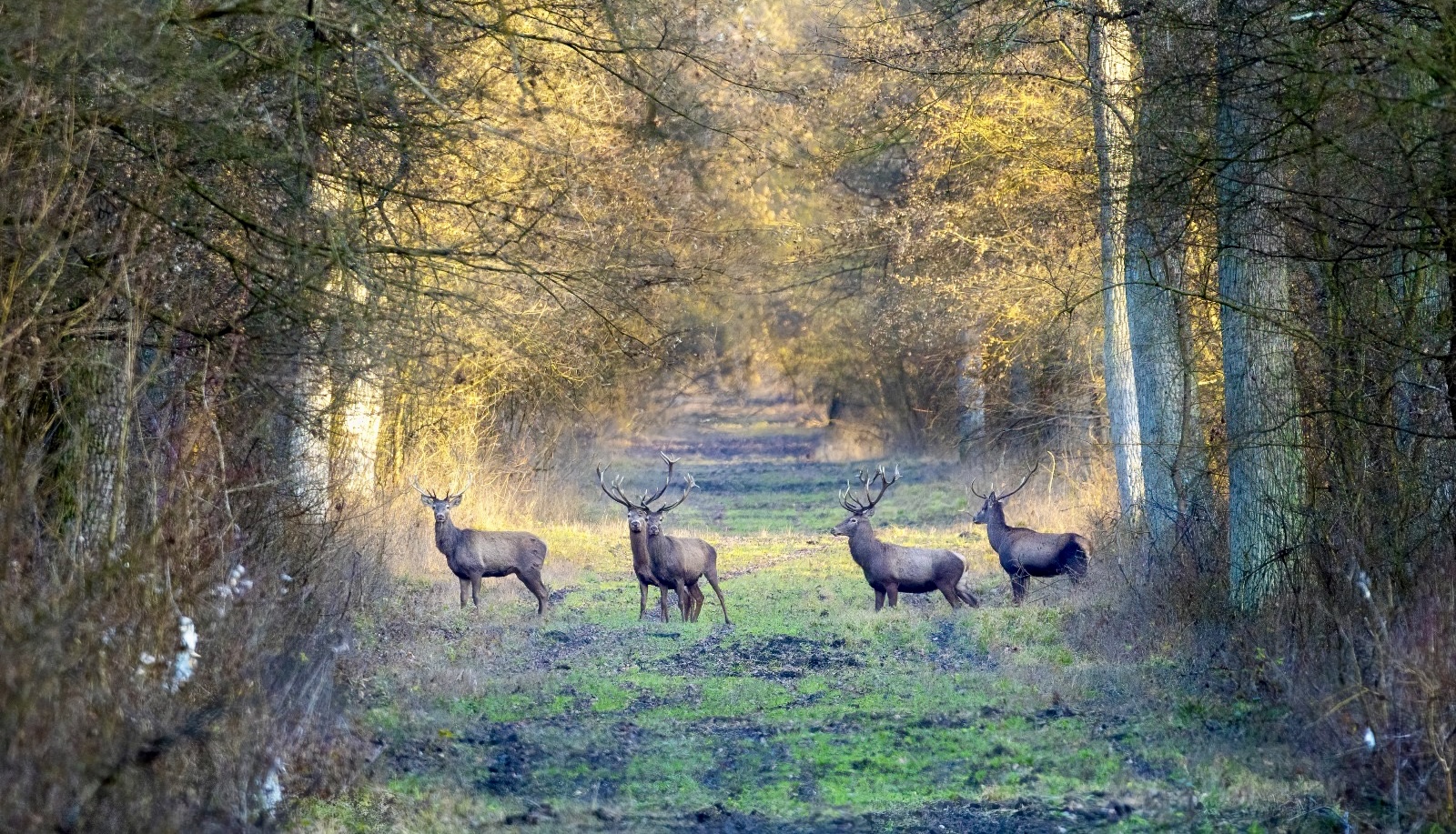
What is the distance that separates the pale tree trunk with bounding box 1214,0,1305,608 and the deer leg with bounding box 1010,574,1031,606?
5055 millimetres

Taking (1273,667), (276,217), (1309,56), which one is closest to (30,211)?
(276,217)

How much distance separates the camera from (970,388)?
2770 centimetres

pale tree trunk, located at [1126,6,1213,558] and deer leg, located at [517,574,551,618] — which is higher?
pale tree trunk, located at [1126,6,1213,558]

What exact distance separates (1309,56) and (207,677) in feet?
20.1

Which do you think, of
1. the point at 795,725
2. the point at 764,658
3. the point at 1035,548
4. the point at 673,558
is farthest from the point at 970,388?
the point at 795,725

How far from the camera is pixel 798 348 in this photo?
137 feet

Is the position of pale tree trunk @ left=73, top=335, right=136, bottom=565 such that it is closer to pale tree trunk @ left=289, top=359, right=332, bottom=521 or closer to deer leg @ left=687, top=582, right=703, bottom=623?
pale tree trunk @ left=289, top=359, right=332, bottom=521

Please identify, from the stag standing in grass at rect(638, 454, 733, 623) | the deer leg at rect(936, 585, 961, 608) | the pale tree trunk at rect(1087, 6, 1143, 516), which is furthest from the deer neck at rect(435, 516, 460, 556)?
the pale tree trunk at rect(1087, 6, 1143, 516)

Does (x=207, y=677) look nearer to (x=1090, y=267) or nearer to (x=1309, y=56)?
(x=1309, y=56)

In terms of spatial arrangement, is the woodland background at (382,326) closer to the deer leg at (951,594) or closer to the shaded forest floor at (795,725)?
the shaded forest floor at (795,725)

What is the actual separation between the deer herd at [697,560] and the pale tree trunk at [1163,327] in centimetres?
163

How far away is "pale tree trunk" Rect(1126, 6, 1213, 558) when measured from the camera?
1014 centimetres

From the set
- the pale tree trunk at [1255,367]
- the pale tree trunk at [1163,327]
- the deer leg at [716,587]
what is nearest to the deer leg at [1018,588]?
the pale tree trunk at [1163,327]

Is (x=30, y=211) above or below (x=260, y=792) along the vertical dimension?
above
